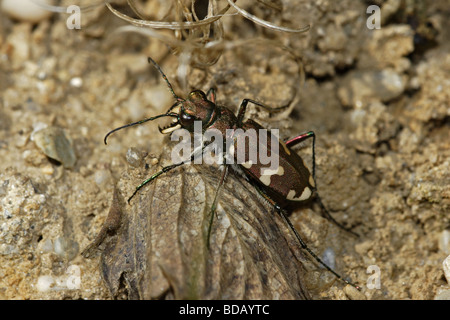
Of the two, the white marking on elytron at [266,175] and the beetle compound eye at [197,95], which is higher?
the beetle compound eye at [197,95]

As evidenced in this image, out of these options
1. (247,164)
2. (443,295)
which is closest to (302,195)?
(247,164)

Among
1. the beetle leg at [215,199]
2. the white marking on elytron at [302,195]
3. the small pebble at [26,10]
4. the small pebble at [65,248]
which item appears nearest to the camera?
the beetle leg at [215,199]

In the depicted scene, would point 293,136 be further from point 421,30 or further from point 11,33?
point 11,33

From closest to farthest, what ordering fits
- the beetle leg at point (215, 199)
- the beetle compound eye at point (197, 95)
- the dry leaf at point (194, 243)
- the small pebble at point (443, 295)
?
the dry leaf at point (194, 243)
the beetle leg at point (215, 199)
the small pebble at point (443, 295)
the beetle compound eye at point (197, 95)

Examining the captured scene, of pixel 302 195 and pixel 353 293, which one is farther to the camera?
pixel 302 195

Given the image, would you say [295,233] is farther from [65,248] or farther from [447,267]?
[65,248]

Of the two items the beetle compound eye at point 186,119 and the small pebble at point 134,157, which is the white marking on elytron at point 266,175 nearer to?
the beetle compound eye at point 186,119

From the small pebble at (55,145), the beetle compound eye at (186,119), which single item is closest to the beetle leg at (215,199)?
the beetle compound eye at (186,119)

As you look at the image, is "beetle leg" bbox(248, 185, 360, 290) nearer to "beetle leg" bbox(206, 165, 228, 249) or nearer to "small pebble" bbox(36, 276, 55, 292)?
"beetle leg" bbox(206, 165, 228, 249)
